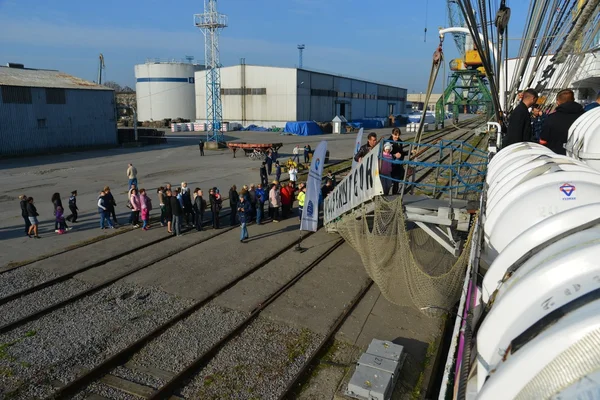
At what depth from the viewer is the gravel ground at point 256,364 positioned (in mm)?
Answer: 6375

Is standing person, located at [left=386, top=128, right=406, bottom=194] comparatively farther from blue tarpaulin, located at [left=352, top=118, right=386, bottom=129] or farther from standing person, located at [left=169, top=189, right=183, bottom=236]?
blue tarpaulin, located at [left=352, top=118, right=386, bottom=129]

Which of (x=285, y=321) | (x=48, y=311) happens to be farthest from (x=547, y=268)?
(x=48, y=311)

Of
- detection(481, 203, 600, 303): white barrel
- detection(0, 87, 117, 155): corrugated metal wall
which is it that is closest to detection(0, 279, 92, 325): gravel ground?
detection(481, 203, 600, 303): white barrel

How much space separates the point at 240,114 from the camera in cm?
6319

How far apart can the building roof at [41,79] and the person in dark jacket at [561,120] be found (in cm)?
3714

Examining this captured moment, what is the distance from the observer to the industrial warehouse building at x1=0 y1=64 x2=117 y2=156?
32.5m

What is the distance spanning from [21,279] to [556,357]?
1178cm

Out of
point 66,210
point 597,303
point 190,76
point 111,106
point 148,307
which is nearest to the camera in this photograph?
point 597,303

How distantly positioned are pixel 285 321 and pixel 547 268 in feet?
21.2

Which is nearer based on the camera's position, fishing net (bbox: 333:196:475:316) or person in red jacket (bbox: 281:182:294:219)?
fishing net (bbox: 333:196:475:316)

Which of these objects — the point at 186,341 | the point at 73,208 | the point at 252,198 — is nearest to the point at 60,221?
the point at 73,208

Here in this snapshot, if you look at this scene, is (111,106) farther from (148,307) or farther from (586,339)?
(586,339)

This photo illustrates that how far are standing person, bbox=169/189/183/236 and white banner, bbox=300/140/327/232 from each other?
14.3 feet

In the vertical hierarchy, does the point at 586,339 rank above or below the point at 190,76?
below
